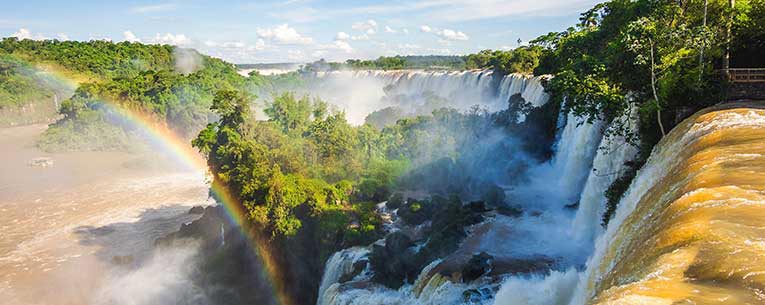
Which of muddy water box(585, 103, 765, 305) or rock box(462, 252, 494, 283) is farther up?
muddy water box(585, 103, 765, 305)

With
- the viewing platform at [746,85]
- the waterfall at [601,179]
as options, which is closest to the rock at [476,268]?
the waterfall at [601,179]

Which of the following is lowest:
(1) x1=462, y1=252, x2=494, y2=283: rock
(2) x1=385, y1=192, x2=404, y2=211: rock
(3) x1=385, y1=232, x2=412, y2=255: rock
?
(2) x1=385, y1=192, x2=404, y2=211: rock

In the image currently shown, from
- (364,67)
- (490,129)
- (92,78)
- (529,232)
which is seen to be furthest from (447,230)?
(364,67)

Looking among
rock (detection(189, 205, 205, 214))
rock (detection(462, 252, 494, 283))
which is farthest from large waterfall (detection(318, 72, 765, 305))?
rock (detection(189, 205, 205, 214))

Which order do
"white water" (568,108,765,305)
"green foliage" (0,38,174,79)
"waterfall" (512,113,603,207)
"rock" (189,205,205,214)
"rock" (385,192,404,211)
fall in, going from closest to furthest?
"white water" (568,108,765,305), "waterfall" (512,113,603,207), "rock" (385,192,404,211), "rock" (189,205,205,214), "green foliage" (0,38,174,79)

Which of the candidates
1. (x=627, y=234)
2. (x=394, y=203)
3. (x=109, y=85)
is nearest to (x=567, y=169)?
(x=394, y=203)

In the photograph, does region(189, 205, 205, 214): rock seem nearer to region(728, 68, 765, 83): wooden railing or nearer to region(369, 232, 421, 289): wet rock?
region(369, 232, 421, 289): wet rock

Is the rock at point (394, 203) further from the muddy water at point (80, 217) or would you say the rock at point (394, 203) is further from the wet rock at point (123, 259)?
the wet rock at point (123, 259)

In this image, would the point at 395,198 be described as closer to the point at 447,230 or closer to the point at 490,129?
the point at 447,230
